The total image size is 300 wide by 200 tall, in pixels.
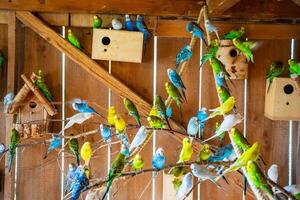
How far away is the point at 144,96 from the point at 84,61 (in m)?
0.42

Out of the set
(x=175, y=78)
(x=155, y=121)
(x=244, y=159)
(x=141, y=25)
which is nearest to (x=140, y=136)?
(x=155, y=121)

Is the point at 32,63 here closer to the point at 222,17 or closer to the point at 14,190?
the point at 14,190

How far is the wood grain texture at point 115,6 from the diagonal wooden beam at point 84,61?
0.06 m

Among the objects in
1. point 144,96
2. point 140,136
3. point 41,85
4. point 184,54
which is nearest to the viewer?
point 140,136

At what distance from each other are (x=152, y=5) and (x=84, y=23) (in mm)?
419

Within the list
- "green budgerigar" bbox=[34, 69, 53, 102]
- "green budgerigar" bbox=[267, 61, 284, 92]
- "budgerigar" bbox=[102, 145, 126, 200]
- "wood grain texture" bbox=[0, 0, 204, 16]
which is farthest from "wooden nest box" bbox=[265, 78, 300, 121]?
"green budgerigar" bbox=[34, 69, 53, 102]

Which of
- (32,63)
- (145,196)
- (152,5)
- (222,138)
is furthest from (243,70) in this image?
(32,63)

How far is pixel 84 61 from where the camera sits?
2561mm

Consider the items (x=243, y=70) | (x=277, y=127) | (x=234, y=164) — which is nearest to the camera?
(x=234, y=164)

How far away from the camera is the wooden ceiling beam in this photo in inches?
86.9

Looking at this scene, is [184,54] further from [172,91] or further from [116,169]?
[116,169]

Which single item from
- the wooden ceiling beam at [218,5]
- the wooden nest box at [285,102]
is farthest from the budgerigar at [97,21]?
the wooden nest box at [285,102]

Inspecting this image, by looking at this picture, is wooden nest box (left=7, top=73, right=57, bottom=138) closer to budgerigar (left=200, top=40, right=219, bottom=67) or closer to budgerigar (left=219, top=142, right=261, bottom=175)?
budgerigar (left=200, top=40, right=219, bottom=67)

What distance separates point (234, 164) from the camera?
159 cm
